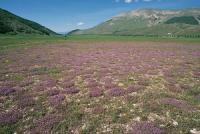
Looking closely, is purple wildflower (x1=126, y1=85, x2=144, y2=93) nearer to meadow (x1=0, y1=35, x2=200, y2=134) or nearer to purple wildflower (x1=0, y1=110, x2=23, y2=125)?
meadow (x1=0, y1=35, x2=200, y2=134)

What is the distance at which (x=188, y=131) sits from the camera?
36.9ft

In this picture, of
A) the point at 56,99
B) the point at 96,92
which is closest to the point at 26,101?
the point at 56,99

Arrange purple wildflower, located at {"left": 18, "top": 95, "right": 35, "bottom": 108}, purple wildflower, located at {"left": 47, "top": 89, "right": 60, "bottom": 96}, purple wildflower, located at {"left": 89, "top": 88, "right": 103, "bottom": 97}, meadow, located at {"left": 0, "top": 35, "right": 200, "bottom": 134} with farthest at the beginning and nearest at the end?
purple wildflower, located at {"left": 47, "top": 89, "right": 60, "bottom": 96}, purple wildflower, located at {"left": 89, "top": 88, "right": 103, "bottom": 97}, purple wildflower, located at {"left": 18, "top": 95, "right": 35, "bottom": 108}, meadow, located at {"left": 0, "top": 35, "right": 200, "bottom": 134}

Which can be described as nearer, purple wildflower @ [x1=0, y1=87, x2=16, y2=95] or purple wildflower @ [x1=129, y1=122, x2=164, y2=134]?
purple wildflower @ [x1=129, y1=122, x2=164, y2=134]

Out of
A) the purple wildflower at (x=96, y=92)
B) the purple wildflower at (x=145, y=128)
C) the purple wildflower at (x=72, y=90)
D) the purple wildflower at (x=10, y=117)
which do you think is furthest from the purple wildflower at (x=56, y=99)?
the purple wildflower at (x=145, y=128)

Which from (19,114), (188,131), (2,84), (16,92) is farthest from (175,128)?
(2,84)

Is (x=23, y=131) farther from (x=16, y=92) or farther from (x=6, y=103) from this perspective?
(x=16, y=92)

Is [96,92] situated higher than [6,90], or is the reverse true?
[6,90]

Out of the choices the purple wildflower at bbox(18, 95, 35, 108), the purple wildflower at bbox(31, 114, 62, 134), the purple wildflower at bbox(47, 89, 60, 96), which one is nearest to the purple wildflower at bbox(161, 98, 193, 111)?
the purple wildflower at bbox(31, 114, 62, 134)

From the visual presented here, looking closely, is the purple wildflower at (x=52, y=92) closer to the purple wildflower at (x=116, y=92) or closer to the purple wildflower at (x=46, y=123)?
the purple wildflower at (x=116, y=92)

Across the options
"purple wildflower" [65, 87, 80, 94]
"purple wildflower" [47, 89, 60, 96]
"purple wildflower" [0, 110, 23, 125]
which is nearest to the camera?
"purple wildflower" [0, 110, 23, 125]

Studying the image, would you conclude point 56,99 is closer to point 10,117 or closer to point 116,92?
point 10,117

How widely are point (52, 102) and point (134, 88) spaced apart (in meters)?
7.31

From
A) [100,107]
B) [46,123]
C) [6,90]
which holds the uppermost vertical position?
[6,90]
